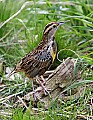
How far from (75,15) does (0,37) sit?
3.85 ft

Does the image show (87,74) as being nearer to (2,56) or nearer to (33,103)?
(33,103)

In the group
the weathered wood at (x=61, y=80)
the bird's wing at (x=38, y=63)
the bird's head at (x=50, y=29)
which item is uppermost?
the bird's head at (x=50, y=29)

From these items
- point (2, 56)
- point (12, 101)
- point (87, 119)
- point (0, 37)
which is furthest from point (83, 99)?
point (0, 37)

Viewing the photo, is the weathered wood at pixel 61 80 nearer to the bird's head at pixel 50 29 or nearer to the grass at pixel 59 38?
the grass at pixel 59 38

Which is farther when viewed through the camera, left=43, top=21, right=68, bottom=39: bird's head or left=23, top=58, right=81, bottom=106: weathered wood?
left=43, top=21, right=68, bottom=39: bird's head

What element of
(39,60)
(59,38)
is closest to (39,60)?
(39,60)

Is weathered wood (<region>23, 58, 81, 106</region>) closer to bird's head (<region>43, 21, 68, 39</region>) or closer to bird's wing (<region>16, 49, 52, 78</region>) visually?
bird's wing (<region>16, 49, 52, 78</region>)

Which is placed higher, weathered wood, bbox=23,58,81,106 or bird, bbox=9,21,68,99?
bird, bbox=9,21,68,99

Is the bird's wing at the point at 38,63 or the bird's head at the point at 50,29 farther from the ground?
the bird's head at the point at 50,29

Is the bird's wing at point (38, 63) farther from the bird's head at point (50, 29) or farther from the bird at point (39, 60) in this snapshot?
the bird's head at point (50, 29)

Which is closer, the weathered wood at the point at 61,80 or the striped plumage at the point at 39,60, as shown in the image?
the weathered wood at the point at 61,80

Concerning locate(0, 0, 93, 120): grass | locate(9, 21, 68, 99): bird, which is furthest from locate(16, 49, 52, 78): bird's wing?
locate(0, 0, 93, 120): grass

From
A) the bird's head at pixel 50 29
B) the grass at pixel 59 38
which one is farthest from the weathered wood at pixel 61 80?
the bird's head at pixel 50 29

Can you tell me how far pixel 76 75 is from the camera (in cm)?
560
